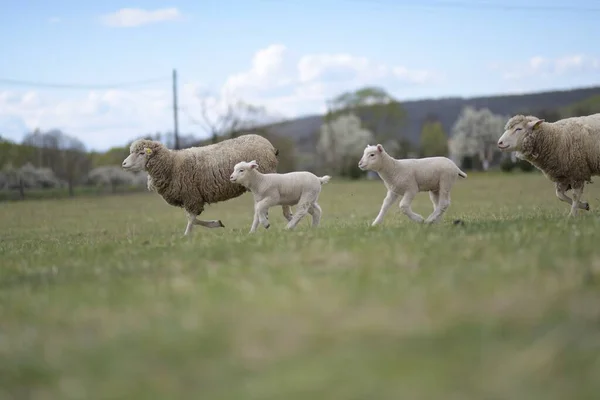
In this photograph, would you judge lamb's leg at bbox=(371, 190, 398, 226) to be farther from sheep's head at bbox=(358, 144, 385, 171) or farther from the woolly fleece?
the woolly fleece

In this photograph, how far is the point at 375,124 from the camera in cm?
12212

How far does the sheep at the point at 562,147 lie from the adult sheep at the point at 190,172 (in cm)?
531

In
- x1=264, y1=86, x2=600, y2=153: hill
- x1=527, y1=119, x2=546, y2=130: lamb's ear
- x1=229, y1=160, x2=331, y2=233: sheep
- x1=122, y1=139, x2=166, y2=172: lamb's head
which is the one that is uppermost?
x1=264, y1=86, x2=600, y2=153: hill

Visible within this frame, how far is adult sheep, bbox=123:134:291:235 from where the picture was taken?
14703 millimetres

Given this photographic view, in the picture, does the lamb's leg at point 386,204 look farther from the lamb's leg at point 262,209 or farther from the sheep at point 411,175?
the lamb's leg at point 262,209

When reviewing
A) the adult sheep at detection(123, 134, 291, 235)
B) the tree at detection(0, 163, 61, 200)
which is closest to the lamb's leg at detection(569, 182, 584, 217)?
the adult sheep at detection(123, 134, 291, 235)

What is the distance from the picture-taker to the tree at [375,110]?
398 ft

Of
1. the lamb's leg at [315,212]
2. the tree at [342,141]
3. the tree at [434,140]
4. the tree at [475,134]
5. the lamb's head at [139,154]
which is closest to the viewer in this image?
the lamb's leg at [315,212]

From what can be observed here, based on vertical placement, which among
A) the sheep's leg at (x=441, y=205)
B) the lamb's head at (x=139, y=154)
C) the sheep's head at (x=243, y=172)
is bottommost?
the sheep's leg at (x=441, y=205)

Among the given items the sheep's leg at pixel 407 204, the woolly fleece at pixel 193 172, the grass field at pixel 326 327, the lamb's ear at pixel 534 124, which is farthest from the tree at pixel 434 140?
the grass field at pixel 326 327

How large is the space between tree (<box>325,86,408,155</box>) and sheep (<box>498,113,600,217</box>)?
10726 centimetres

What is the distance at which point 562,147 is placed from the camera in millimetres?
12688

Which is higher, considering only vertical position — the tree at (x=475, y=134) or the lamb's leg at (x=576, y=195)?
the tree at (x=475, y=134)

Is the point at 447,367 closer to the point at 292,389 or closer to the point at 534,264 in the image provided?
the point at 292,389
